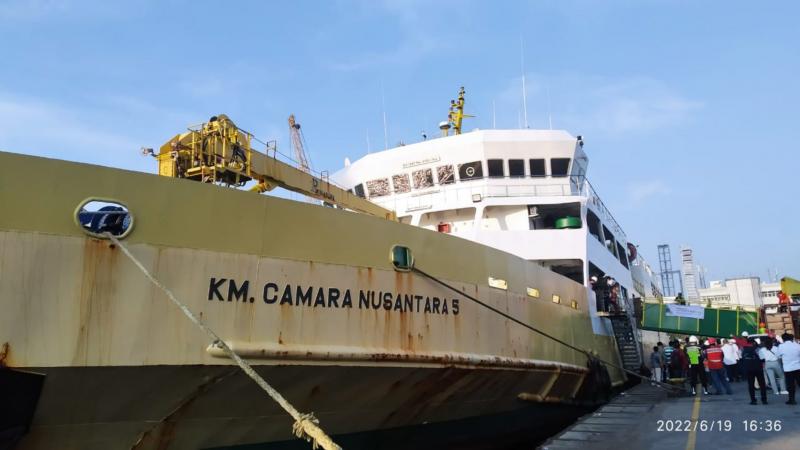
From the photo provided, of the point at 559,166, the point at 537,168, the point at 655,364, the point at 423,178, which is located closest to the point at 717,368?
the point at 655,364

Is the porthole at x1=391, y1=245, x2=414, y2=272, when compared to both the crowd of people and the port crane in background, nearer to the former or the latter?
the port crane in background

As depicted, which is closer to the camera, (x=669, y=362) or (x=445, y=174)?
(x=445, y=174)

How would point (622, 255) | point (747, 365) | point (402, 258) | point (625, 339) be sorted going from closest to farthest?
point (402, 258) < point (747, 365) < point (625, 339) < point (622, 255)

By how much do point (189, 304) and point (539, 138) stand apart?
346 inches

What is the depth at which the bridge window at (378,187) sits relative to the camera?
12.3m

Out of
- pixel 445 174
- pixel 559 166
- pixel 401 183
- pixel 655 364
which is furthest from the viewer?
pixel 655 364

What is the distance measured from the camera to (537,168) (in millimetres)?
11828

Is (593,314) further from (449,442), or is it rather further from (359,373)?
(359,373)

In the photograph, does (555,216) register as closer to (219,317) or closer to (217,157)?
(217,157)

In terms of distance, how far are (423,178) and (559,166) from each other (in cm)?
277

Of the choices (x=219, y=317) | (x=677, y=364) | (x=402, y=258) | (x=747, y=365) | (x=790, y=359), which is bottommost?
(x=677, y=364)

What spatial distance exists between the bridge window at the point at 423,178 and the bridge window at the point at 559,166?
8.09ft

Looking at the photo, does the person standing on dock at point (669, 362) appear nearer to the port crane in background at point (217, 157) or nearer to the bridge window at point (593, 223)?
the bridge window at point (593, 223)

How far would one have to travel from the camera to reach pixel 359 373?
552 centimetres
